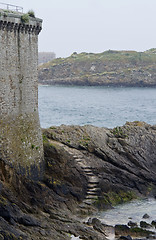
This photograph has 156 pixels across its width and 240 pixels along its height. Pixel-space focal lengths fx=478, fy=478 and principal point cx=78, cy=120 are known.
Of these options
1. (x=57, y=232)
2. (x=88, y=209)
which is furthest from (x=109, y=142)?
(x=57, y=232)

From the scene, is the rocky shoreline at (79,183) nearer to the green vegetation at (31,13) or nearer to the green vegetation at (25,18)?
the green vegetation at (25,18)

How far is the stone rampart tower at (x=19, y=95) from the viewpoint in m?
32.0

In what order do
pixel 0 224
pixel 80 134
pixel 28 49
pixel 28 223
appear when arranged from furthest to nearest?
1. pixel 80 134
2. pixel 28 49
3. pixel 28 223
4. pixel 0 224

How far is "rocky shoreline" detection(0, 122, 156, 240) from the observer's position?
1125 inches

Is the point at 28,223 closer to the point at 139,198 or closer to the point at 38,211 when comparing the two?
the point at 38,211

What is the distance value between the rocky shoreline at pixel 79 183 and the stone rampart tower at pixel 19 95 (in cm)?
141

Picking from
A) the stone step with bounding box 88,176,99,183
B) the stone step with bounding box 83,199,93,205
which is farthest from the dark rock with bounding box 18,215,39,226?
the stone step with bounding box 88,176,99,183

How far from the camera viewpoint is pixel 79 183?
37531 mm

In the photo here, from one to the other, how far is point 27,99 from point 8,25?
18.2ft

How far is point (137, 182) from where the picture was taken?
4144 centimetres

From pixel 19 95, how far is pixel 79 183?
8.82m

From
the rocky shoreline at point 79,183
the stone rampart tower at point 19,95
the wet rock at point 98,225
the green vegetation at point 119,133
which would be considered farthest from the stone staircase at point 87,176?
the green vegetation at point 119,133

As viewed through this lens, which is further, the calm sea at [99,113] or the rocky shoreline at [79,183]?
the calm sea at [99,113]

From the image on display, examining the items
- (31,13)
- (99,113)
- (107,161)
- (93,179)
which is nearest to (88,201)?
(93,179)
